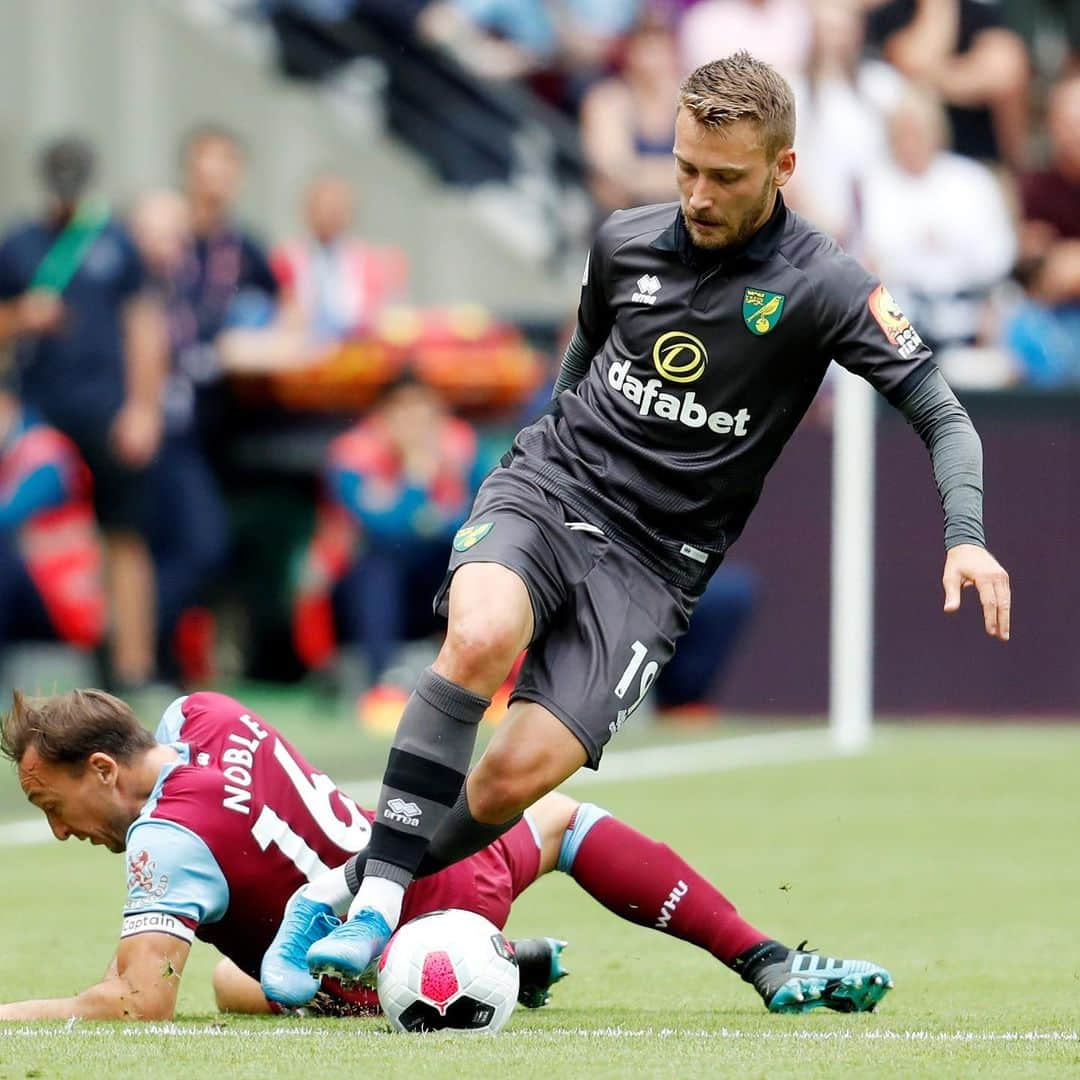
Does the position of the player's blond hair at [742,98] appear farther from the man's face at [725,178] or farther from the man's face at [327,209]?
the man's face at [327,209]

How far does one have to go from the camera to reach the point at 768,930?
6.45m

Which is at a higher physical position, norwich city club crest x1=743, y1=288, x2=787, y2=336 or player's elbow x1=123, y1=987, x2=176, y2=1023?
norwich city club crest x1=743, y1=288, x2=787, y2=336

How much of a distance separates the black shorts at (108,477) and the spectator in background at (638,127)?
129 inches

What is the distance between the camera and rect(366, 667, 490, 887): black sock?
15.5ft

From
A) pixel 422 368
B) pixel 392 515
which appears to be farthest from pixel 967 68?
pixel 392 515

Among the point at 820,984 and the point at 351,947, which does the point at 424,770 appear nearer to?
the point at 351,947

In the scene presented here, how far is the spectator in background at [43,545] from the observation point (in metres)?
12.7

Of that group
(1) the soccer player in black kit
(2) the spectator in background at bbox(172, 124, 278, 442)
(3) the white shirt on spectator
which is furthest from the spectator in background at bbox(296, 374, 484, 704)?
(1) the soccer player in black kit

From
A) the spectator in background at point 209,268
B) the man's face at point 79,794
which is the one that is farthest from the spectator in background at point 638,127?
the man's face at point 79,794

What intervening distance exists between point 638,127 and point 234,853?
10.2 m

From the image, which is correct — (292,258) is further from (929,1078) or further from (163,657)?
(929,1078)

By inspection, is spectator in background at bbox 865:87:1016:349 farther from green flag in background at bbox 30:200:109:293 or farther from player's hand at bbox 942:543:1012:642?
player's hand at bbox 942:543:1012:642

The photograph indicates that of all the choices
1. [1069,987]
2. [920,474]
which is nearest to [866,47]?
[920,474]

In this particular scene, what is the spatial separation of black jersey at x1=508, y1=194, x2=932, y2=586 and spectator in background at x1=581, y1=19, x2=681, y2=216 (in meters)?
8.67
